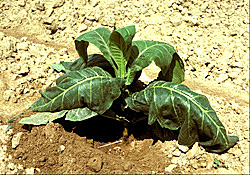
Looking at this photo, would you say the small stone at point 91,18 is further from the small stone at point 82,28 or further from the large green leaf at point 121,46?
the large green leaf at point 121,46

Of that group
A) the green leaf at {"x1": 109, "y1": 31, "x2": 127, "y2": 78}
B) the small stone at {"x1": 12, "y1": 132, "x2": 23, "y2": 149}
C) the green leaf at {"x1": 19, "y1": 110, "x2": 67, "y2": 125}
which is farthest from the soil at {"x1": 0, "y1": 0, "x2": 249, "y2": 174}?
the green leaf at {"x1": 109, "y1": 31, "x2": 127, "y2": 78}

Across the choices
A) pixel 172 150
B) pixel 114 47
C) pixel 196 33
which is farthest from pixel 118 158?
pixel 196 33

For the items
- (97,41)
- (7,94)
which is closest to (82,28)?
(7,94)

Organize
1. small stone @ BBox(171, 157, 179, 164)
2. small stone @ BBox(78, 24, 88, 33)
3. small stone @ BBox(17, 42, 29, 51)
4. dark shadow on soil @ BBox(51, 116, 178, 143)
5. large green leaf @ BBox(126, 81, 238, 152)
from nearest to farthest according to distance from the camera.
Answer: large green leaf @ BBox(126, 81, 238, 152) < small stone @ BBox(171, 157, 179, 164) < dark shadow on soil @ BBox(51, 116, 178, 143) < small stone @ BBox(17, 42, 29, 51) < small stone @ BBox(78, 24, 88, 33)

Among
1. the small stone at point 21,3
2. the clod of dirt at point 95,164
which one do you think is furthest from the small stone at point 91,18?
the clod of dirt at point 95,164

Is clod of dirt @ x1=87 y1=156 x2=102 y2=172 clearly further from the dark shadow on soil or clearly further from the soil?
the dark shadow on soil

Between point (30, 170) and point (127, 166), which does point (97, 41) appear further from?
point (30, 170)

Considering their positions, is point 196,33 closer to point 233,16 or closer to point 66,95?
point 233,16
